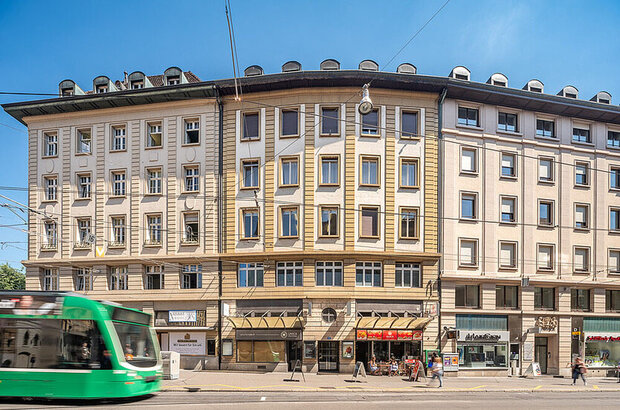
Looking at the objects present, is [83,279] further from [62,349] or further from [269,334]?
[62,349]

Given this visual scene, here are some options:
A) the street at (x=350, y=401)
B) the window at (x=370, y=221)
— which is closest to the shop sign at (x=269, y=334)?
the window at (x=370, y=221)

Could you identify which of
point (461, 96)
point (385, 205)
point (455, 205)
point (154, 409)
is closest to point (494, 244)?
point (455, 205)

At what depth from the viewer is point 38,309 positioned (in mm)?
14977

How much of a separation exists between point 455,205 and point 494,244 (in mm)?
3528

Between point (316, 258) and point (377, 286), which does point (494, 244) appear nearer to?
point (377, 286)

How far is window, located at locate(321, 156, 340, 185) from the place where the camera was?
30.2 metres

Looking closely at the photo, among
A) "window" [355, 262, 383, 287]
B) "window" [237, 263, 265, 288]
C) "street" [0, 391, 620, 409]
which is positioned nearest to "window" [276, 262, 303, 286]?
"window" [237, 263, 265, 288]

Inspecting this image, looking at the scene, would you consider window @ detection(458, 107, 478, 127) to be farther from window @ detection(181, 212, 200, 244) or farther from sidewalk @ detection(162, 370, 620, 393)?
window @ detection(181, 212, 200, 244)

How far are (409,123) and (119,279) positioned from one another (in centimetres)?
2077

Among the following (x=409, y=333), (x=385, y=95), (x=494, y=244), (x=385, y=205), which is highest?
(x=385, y=95)

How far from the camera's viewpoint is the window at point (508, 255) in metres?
31.5

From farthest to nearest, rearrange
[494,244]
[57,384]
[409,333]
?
[494,244] < [409,333] < [57,384]

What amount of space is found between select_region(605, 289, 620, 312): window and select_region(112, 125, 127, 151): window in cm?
3334

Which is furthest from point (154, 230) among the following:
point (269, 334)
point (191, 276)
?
point (269, 334)
